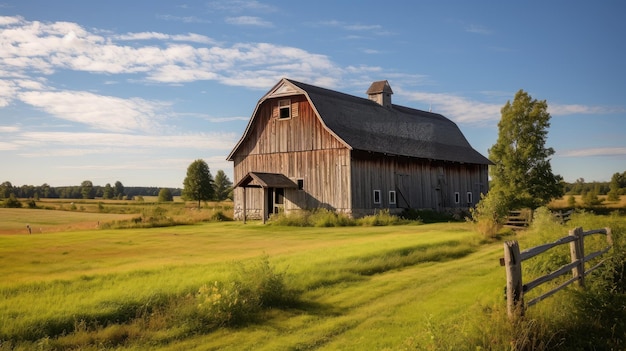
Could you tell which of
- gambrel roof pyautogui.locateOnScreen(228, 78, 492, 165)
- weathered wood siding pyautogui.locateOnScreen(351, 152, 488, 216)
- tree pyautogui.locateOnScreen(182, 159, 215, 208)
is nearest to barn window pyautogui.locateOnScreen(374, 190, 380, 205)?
weathered wood siding pyautogui.locateOnScreen(351, 152, 488, 216)

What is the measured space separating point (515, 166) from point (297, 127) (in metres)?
18.2

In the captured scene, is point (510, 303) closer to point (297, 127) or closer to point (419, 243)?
point (419, 243)

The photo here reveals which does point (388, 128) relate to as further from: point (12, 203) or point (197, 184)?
point (12, 203)

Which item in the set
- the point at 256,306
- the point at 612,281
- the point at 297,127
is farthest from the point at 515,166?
the point at 256,306

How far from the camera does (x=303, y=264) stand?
14.5 metres

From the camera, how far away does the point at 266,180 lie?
111 feet

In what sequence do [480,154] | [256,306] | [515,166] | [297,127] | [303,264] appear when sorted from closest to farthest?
[256,306] < [303,264] < [297,127] < [515,166] < [480,154]

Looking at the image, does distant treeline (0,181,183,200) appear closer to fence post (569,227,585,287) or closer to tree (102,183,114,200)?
tree (102,183,114,200)

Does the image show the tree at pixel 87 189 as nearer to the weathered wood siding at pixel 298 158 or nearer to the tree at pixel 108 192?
the tree at pixel 108 192

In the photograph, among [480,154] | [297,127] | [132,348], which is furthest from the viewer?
[480,154]

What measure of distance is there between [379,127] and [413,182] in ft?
15.5

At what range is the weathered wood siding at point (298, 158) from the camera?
34.3m

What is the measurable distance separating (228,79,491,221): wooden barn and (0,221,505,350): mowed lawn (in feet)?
45.5

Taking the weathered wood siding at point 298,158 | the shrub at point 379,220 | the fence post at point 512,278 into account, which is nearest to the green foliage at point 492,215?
the shrub at point 379,220
